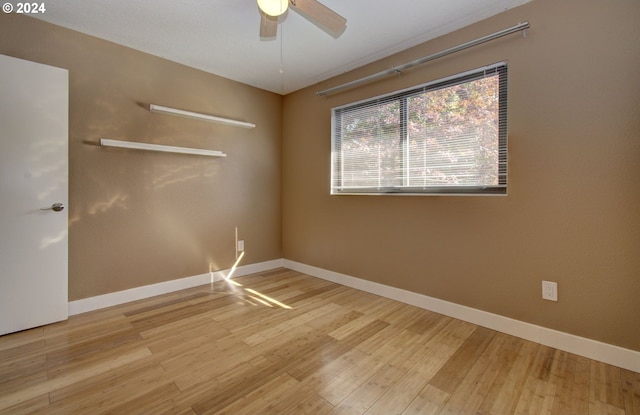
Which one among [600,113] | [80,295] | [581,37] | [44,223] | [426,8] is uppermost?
[426,8]

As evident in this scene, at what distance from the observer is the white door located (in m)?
2.14

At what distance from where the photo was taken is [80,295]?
2.54 meters

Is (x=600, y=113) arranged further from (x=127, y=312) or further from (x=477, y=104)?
(x=127, y=312)

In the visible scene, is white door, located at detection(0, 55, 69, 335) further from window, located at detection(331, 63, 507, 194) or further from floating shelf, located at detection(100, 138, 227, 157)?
window, located at detection(331, 63, 507, 194)

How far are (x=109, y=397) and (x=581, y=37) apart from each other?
3.48 meters

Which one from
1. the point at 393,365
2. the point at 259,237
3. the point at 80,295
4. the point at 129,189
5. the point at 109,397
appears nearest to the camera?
the point at 109,397

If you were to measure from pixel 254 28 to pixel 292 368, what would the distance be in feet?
8.54

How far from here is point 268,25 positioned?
1.96 meters

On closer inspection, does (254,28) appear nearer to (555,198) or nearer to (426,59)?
(426,59)

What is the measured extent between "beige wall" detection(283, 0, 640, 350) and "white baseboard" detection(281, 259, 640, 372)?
5 centimetres

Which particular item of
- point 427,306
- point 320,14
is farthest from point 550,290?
point 320,14

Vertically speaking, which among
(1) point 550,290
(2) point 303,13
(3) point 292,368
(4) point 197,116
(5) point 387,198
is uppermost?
(2) point 303,13

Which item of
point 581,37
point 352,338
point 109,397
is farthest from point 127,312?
point 581,37

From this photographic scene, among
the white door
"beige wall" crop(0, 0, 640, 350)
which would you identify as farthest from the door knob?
"beige wall" crop(0, 0, 640, 350)
